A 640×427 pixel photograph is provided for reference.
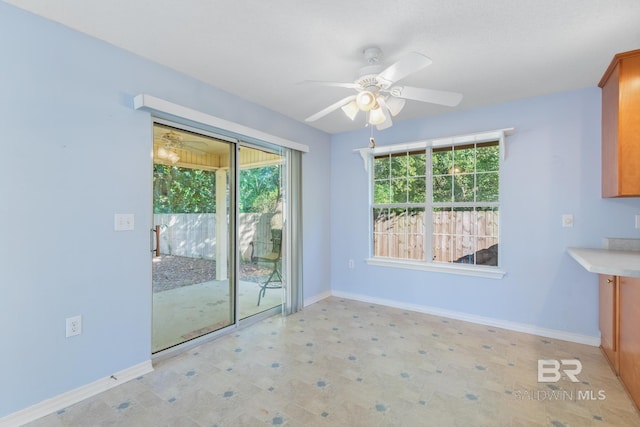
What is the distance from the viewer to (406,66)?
1770 millimetres

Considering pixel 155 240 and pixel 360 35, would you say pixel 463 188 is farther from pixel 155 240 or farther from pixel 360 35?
pixel 155 240

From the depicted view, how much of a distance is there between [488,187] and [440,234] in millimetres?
767

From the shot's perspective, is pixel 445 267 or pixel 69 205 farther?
pixel 445 267

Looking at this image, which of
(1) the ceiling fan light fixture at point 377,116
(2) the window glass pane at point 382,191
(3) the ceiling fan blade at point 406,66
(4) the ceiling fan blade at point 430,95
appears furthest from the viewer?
(2) the window glass pane at point 382,191

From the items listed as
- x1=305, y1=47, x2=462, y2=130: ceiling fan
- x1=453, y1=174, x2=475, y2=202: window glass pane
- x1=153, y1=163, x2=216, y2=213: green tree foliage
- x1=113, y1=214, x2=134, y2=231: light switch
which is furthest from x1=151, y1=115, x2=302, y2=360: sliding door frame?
x1=453, y1=174, x2=475, y2=202: window glass pane

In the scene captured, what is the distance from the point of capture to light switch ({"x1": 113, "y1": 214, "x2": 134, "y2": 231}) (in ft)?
7.34

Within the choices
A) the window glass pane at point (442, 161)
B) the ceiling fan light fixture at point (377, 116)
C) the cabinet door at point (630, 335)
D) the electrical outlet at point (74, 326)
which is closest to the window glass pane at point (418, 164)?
the window glass pane at point (442, 161)

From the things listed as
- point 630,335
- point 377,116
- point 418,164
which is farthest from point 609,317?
point 377,116

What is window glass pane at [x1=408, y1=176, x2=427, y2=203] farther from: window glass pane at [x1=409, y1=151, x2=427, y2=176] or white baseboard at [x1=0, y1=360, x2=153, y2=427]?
white baseboard at [x1=0, y1=360, x2=153, y2=427]

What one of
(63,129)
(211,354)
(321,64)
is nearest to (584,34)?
(321,64)

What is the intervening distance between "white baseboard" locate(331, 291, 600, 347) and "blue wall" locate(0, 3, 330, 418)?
2778 mm

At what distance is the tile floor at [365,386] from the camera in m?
1.84

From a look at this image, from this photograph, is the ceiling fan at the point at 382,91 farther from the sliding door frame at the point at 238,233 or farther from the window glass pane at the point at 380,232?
the window glass pane at the point at 380,232

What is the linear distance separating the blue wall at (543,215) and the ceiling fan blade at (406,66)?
2029mm
